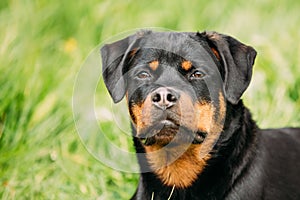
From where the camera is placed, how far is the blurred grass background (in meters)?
5.35

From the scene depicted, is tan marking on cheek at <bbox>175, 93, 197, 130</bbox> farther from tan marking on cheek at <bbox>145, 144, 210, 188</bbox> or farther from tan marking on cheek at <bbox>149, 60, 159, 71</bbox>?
tan marking on cheek at <bbox>149, 60, 159, 71</bbox>

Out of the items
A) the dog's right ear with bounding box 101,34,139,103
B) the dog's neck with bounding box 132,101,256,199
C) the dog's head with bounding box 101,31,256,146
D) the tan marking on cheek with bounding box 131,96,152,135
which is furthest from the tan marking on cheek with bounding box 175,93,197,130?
the dog's right ear with bounding box 101,34,139,103

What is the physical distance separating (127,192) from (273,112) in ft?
4.77

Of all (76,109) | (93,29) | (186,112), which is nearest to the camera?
(186,112)

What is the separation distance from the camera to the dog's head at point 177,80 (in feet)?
14.5

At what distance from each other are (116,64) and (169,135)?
63 cm

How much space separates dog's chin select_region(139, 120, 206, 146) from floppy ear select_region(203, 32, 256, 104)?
1.05 feet

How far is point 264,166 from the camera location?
479cm

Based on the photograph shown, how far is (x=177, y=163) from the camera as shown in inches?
189

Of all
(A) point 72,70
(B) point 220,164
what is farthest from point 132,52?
(A) point 72,70

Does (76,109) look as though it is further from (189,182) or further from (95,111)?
(189,182)

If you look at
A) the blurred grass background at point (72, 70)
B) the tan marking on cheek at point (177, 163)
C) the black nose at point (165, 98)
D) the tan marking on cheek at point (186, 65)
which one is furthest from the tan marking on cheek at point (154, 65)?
the blurred grass background at point (72, 70)

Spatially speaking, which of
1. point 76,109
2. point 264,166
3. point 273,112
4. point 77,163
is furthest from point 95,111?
point 264,166

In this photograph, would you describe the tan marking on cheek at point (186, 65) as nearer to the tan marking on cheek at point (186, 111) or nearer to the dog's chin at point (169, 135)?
the tan marking on cheek at point (186, 111)
